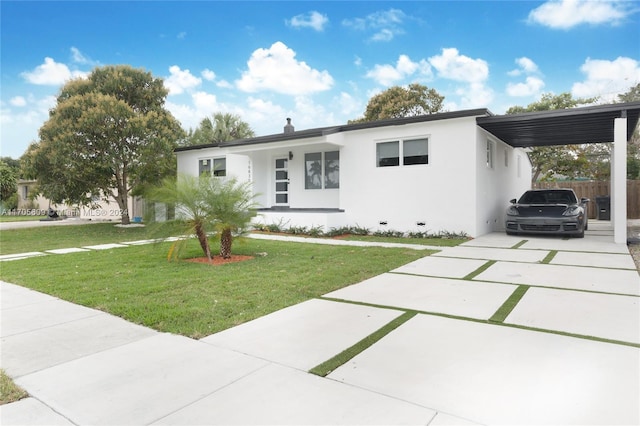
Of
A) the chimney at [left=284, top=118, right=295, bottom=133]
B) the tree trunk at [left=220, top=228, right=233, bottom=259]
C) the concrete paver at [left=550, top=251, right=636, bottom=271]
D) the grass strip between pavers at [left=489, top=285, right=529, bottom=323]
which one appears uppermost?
the chimney at [left=284, top=118, right=295, bottom=133]

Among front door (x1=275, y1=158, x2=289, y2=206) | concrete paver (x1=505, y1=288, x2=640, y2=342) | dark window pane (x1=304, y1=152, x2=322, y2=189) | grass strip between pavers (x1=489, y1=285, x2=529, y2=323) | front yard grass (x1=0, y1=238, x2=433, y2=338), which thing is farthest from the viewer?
front door (x1=275, y1=158, x2=289, y2=206)

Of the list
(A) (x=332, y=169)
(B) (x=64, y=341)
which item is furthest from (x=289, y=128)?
(B) (x=64, y=341)

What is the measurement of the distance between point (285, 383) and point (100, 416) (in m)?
1.12

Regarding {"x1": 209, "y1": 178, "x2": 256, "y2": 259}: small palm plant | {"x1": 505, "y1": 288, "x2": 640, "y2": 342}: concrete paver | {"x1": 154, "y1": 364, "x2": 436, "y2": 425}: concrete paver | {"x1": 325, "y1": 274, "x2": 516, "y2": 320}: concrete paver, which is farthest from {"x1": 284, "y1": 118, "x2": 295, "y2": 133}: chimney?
{"x1": 154, "y1": 364, "x2": 436, "y2": 425}: concrete paver

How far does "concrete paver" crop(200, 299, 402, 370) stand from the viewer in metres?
3.12

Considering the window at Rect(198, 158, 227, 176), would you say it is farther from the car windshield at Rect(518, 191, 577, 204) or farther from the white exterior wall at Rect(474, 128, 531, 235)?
the car windshield at Rect(518, 191, 577, 204)

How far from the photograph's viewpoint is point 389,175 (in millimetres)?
12320

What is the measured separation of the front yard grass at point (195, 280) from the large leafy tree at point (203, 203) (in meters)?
0.73

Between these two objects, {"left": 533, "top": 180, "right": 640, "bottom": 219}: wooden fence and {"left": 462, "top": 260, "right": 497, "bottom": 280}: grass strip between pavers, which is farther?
{"left": 533, "top": 180, "right": 640, "bottom": 219}: wooden fence

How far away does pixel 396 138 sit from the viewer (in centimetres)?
1216

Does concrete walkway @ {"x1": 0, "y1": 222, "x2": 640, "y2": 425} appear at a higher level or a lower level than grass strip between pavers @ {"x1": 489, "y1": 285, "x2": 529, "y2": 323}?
lower

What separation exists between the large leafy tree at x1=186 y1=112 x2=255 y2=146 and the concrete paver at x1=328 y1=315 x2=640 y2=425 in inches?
1009

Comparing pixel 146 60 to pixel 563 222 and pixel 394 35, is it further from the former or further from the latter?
pixel 563 222

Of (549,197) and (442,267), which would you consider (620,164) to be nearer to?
(549,197)
